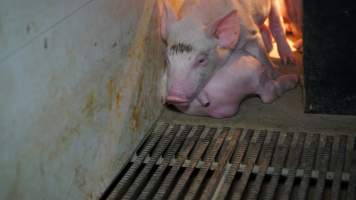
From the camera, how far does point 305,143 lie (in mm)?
2135

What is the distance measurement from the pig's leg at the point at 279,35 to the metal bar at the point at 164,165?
87cm

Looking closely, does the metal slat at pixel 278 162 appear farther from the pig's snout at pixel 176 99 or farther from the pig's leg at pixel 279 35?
the pig's leg at pixel 279 35

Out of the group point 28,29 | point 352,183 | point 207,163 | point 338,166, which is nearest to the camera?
point 28,29

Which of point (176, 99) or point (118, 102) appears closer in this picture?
point (118, 102)

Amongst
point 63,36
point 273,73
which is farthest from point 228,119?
point 63,36

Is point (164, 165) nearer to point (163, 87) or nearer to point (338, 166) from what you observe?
point (163, 87)

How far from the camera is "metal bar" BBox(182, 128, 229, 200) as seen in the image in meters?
1.90

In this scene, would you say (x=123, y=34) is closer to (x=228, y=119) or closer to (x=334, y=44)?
(x=228, y=119)

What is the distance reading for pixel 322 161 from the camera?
79.0 inches

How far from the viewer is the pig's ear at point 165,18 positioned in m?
2.38

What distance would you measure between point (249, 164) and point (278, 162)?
11 centimetres

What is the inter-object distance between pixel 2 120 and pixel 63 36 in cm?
37

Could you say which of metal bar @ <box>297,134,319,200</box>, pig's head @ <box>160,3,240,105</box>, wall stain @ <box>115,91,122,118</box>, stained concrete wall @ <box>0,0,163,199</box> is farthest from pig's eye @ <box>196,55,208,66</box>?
metal bar @ <box>297,134,319,200</box>

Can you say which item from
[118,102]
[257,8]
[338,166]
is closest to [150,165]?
[118,102]
